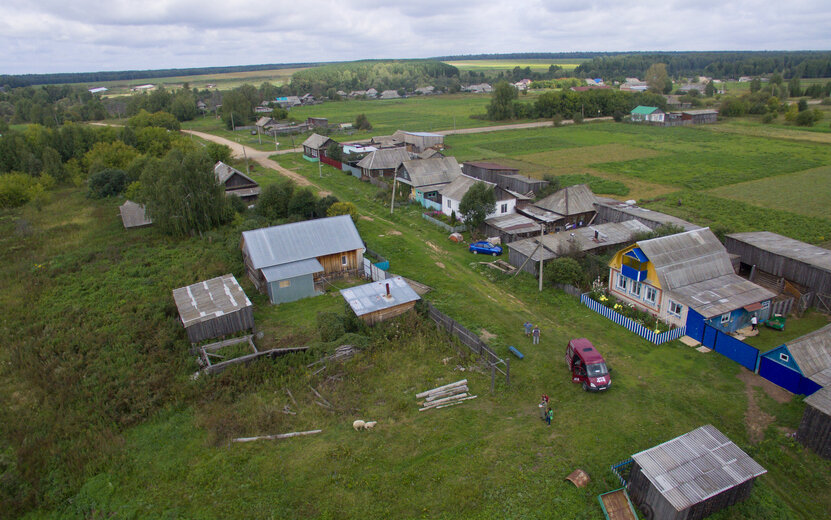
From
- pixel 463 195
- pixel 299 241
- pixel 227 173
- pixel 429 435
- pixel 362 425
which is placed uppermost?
pixel 227 173

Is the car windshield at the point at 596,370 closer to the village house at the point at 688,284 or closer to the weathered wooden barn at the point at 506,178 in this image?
Result: the village house at the point at 688,284

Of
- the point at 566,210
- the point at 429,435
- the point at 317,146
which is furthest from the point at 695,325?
the point at 317,146

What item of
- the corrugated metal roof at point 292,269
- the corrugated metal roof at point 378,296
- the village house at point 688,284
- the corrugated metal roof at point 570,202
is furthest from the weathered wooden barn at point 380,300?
the corrugated metal roof at point 570,202

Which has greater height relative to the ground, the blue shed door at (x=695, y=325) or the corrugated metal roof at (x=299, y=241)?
the corrugated metal roof at (x=299, y=241)

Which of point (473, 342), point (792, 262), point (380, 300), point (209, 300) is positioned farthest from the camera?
point (792, 262)

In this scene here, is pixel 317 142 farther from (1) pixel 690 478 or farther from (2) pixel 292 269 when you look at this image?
(1) pixel 690 478

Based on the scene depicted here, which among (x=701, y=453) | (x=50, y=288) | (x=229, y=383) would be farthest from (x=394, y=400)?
(x=50, y=288)

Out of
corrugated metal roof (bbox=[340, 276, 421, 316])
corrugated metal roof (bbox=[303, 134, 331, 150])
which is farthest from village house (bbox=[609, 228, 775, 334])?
corrugated metal roof (bbox=[303, 134, 331, 150])
